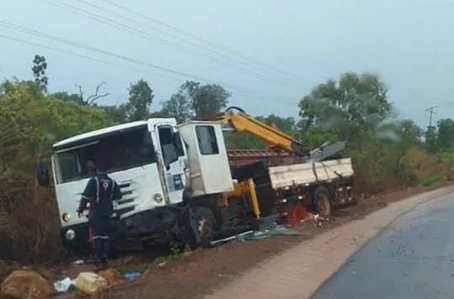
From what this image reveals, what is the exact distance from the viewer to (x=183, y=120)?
18375 mm

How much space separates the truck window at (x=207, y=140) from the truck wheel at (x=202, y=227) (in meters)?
1.30

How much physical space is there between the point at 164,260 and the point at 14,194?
3201mm

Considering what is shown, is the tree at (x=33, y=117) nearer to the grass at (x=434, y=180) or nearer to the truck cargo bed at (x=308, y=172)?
the truck cargo bed at (x=308, y=172)

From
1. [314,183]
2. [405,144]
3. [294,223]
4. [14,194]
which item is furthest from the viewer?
[405,144]

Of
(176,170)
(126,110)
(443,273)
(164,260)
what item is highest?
(126,110)

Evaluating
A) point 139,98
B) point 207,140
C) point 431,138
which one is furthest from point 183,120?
point 431,138

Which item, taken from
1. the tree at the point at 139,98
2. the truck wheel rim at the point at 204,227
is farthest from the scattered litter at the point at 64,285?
the tree at the point at 139,98

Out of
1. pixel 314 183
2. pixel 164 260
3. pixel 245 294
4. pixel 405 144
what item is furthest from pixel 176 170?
pixel 405 144

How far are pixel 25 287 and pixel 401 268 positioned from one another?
6047 millimetres

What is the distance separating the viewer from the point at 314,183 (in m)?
23.2

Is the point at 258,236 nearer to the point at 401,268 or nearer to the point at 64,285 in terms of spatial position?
the point at 401,268

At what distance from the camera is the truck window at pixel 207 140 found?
16953 millimetres

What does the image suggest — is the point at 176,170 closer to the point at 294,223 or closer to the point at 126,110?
the point at 294,223

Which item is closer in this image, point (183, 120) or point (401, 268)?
point (401, 268)
